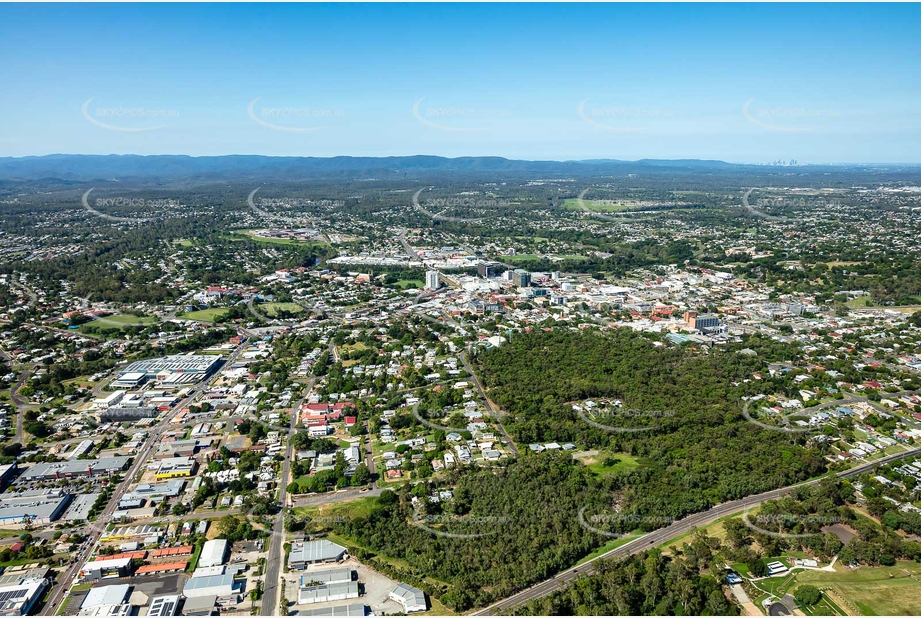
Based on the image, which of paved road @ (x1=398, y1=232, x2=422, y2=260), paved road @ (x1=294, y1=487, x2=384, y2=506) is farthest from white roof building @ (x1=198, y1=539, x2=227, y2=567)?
paved road @ (x1=398, y1=232, x2=422, y2=260)

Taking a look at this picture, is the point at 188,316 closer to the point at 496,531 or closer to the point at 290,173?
the point at 496,531

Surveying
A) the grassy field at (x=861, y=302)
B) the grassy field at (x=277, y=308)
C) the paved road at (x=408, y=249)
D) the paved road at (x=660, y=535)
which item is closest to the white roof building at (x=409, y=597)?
the paved road at (x=660, y=535)

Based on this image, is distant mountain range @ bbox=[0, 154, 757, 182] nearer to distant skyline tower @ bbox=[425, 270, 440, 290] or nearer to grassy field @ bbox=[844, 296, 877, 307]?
distant skyline tower @ bbox=[425, 270, 440, 290]

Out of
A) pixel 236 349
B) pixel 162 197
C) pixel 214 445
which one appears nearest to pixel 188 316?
pixel 236 349

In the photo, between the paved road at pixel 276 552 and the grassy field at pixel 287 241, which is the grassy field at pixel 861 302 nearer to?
the paved road at pixel 276 552

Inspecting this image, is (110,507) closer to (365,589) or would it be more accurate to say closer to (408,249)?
(365,589)
